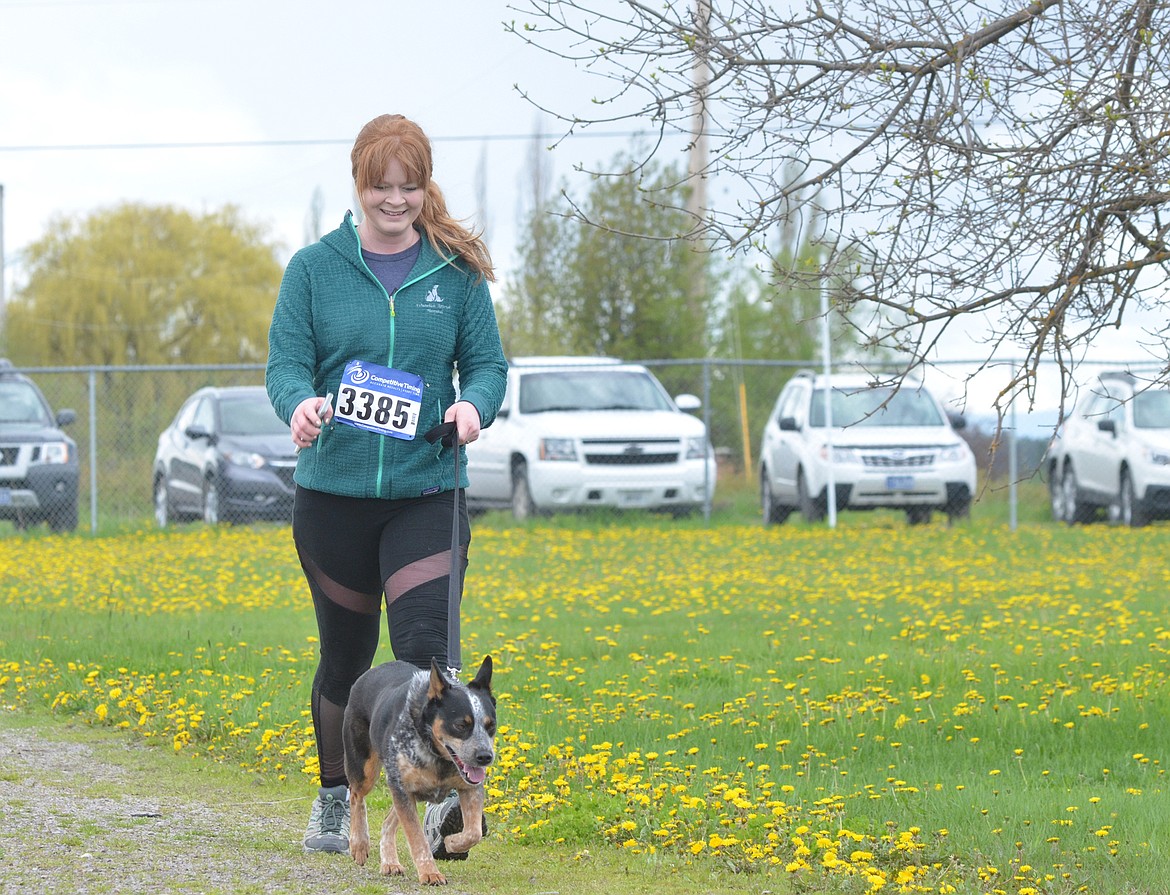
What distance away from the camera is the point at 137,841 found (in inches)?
213

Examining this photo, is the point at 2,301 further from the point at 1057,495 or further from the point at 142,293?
the point at 1057,495

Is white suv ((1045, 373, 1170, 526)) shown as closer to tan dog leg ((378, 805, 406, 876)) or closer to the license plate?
the license plate

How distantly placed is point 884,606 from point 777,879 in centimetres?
726

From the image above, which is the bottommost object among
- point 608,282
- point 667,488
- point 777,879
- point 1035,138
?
point 777,879

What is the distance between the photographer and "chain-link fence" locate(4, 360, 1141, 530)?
1991cm

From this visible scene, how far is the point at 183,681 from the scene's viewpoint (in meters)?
8.75

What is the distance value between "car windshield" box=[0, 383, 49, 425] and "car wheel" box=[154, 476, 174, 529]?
220 cm

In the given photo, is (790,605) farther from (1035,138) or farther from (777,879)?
(777,879)

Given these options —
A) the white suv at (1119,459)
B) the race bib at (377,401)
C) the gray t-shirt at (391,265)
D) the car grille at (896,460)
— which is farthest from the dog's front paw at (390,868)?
Result: the white suv at (1119,459)

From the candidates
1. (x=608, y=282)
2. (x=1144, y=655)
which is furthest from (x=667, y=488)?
(x=608, y=282)

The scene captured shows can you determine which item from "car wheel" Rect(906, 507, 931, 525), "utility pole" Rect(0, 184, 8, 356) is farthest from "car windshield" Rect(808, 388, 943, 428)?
"utility pole" Rect(0, 184, 8, 356)

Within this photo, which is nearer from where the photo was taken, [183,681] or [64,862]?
[64,862]

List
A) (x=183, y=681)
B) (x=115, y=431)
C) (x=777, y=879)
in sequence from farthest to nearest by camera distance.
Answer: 1. (x=115, y=431)
2. (x=183, y=681)
3. (x=777, y=879)

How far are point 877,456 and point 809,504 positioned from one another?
3.61ft
